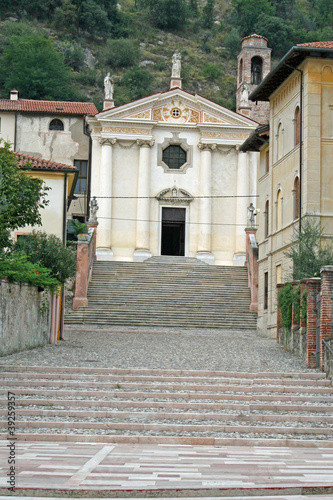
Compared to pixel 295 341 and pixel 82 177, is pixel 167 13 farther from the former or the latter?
pixel 295 341

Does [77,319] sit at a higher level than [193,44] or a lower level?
lower

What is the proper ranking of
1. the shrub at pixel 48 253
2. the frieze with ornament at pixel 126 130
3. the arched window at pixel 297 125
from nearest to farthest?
1. the shrub at pixel 48 253
2. the arched window at pixel 297 125
3. the frieze with ornament at pixel 126 130

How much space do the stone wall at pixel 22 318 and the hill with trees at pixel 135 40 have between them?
156ft

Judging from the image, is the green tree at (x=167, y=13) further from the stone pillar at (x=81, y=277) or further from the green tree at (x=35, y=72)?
the stone pillar at (x=81, y=277)

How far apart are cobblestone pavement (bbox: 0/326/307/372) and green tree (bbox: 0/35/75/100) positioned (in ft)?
143

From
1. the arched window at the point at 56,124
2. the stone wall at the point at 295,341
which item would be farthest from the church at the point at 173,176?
the stone wall at the point at 295,341

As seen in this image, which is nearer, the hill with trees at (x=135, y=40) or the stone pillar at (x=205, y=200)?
the stone pillar at (x=205, y=200)

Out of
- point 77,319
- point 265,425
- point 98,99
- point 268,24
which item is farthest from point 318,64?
point 268,24

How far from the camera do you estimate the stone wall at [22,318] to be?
19.2m

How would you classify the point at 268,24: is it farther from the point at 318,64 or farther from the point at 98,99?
the point at 318,64

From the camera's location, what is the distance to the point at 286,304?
22.3m

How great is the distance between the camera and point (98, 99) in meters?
79.2

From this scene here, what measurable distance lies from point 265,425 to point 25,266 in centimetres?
1082

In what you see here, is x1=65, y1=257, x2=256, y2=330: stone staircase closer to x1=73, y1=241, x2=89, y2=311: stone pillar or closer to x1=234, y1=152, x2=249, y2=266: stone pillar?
x1=73, y1=241, x2=89, y2=311: stone pillar
